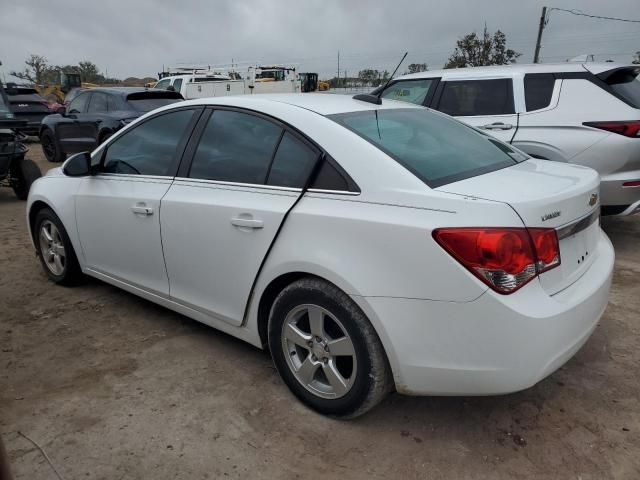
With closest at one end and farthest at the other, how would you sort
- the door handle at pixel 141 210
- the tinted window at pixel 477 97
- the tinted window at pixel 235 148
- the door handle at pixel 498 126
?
the tinted window at pixel 235 148 → the door handle at pixel 141 210 → the door handle at pixel 498 126 → the tinted window at pixel 477 97

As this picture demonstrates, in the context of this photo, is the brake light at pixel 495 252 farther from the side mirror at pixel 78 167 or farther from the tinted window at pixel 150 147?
the side mirror at pixel 78 167

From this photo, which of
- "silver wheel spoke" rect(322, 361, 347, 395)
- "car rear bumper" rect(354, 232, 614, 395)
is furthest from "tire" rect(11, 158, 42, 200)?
"car rear bumper" rect(354, 232, 614, 395)

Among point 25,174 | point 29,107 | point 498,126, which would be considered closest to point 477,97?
point 498,126

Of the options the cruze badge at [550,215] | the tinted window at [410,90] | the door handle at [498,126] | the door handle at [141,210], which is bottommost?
the door handle at [141,210]

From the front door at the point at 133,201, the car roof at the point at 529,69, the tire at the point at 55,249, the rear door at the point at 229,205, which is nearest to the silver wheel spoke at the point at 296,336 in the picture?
the rear door at the point at 229,205

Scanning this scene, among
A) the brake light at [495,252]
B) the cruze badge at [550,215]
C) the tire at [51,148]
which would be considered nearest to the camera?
the brake light at [495,252]

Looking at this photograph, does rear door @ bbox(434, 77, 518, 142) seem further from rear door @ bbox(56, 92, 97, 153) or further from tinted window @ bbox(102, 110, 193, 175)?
rear door @ bbox(56, 92, 97, 153)

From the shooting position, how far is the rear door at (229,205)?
8.80ft

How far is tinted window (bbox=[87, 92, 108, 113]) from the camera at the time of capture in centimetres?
1005

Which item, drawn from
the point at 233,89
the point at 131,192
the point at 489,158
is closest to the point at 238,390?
the point at 131,192

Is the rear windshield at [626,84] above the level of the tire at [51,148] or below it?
above

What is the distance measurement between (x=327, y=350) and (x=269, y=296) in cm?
44

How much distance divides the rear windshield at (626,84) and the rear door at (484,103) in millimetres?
891

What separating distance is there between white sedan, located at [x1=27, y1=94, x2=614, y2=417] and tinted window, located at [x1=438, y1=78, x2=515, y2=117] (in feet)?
8.36
